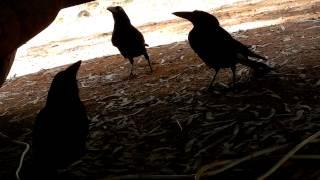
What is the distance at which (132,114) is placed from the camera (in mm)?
4461

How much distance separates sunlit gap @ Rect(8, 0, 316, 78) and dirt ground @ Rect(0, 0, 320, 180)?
232cm

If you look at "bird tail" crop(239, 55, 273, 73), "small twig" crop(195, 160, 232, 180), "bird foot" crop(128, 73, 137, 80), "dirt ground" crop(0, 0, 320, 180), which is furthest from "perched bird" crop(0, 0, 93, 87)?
"bird foot" crop(128, 73, 137, 80)

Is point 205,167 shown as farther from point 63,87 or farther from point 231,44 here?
point 231,44

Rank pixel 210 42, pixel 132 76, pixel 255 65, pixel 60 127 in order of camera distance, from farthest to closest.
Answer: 1. pixel 132 76
2. pixel 255 65
3. pixel 210 42
4. pixel 60 127

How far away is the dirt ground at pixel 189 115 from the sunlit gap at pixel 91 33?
7.63 ft

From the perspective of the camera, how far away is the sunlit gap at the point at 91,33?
957 cm

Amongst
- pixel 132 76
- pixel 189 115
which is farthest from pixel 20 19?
pixel 132 76

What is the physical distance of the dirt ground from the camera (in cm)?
310

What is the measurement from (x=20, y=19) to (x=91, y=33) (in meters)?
9.51

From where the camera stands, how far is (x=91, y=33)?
1335 cm

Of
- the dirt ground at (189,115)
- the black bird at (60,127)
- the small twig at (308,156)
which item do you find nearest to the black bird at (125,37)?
the dirt ground at (189,115)

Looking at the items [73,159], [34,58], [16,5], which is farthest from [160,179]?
[34,58]

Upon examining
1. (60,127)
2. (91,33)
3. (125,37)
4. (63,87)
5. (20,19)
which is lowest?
(91,33)

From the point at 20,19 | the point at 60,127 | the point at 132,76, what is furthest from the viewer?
the point at 132,76
